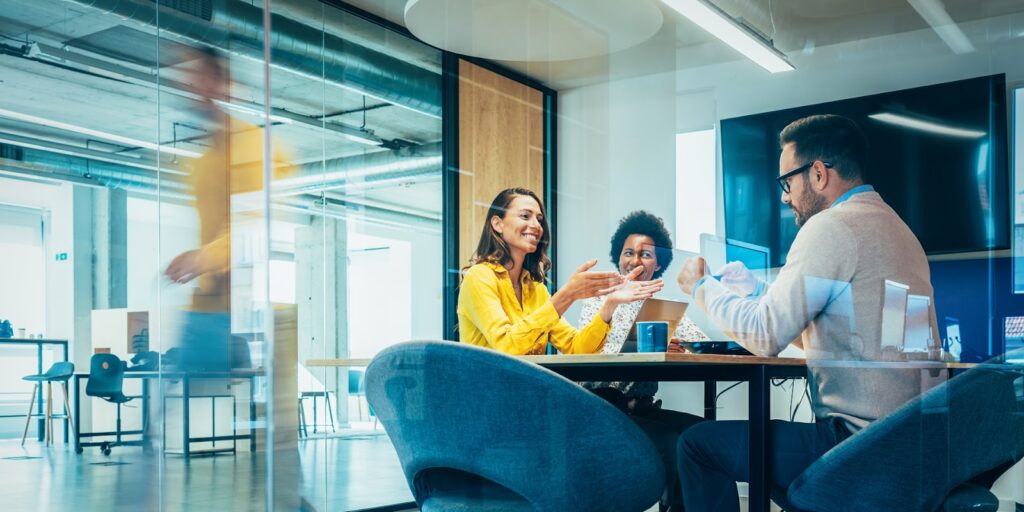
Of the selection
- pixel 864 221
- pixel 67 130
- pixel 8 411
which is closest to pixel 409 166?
pixel 864 221

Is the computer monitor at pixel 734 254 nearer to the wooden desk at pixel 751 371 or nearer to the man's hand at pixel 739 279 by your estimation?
the man's hand at pixel 739 279

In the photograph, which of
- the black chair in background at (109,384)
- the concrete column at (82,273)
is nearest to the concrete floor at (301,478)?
the black chair in background at (109,384)

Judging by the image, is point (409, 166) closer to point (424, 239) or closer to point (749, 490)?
point (424, 239)

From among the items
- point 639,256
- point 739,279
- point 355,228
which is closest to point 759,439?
point 739,279

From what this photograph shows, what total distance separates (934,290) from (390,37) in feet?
5.92

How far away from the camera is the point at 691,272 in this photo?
91.0 inches

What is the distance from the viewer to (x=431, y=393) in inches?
60.0

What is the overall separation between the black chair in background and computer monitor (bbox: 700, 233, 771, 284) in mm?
5742

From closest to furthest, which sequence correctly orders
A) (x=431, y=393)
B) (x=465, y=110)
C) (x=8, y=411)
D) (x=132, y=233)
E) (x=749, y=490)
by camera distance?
(x=431, y=393) < (x=749, y=490) < (x=465, y=110) < (x=8, y=411) < (x=132, y=233)

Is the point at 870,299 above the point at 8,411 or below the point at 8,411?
above

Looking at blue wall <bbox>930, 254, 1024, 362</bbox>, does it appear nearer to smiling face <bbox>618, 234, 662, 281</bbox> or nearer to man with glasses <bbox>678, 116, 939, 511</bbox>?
man with glasses <bbox>678, 116, 939, 511</bbox>

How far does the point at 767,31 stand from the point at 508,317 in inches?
39.1

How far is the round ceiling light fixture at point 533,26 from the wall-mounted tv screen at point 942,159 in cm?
72

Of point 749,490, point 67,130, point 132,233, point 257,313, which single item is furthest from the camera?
point 67,130
